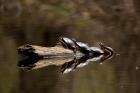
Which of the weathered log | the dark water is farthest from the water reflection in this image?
the dark water

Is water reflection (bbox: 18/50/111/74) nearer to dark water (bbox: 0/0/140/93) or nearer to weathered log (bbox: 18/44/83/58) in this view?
weathered log (bbox: 18/44/83/58)

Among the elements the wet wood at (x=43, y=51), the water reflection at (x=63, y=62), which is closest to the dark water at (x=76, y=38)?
the water reflection at (x=63, y=62)

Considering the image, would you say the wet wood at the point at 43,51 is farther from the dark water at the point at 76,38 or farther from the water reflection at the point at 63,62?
the dark water at the point at 76,38

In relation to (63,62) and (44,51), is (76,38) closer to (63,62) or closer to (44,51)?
(44,51)

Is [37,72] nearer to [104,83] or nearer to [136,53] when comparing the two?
[104,83]

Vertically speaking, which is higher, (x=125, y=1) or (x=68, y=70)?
(x=125, y=1)

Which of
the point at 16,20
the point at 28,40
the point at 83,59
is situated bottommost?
the point at 83,59

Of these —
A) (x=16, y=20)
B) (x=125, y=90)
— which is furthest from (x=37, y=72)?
(x=16, y=20)

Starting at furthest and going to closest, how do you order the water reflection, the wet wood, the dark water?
the wet wood → the water reflection → the dark water

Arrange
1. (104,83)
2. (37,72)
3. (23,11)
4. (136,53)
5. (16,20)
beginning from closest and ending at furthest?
1. (104,83)
2. (37,72)
3. (136,53)
4. (16,20)
5. (23,11)
